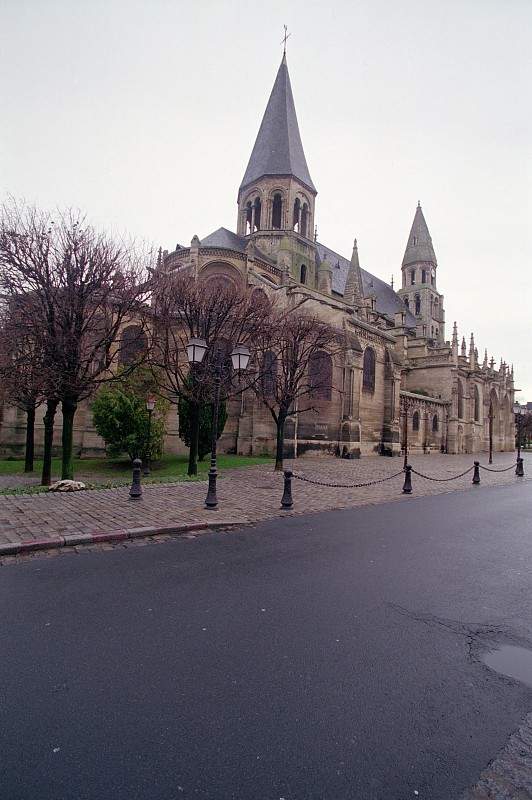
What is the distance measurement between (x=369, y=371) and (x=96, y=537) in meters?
26.7

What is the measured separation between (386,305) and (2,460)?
4583 cm

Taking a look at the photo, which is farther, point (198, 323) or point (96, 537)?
point (198, 323)

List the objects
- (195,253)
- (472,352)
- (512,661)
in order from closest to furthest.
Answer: (512,661) < (195,253) < (472,352)

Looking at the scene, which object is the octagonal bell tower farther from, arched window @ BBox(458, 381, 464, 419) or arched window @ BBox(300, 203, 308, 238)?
arched window @ BBox(458, 381, 464, 419)

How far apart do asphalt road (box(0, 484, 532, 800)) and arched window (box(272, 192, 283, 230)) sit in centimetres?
3832

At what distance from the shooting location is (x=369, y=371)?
1206 inches

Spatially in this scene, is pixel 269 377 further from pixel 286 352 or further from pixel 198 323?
pixel 198 323

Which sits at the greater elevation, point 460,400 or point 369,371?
point 369,371

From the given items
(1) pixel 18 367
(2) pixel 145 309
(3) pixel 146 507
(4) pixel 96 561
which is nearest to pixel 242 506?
(3) pixel 146 507

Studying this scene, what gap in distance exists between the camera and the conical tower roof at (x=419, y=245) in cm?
6225

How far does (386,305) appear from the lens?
53.5m

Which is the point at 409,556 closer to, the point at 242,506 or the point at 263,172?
the point at 242,506

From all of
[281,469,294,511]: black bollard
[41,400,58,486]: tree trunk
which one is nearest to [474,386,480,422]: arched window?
[281,469,294,511]: black bollard

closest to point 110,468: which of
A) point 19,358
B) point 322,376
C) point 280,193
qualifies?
point 19,358
